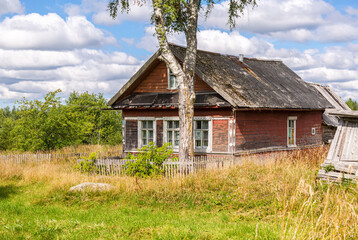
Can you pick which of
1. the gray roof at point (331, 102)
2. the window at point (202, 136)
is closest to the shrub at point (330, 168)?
the window at point (202, 136)

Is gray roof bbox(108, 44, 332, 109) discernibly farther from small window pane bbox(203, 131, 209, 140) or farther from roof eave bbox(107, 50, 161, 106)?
small window pane bbox(203, 131, 209, 140)

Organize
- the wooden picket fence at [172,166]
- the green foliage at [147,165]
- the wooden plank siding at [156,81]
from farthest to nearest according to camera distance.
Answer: the wooden plank siding at [156,81]
the wooden picket fence at [172,166]
the green foliage at [147,165]

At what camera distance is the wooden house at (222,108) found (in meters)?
16.8

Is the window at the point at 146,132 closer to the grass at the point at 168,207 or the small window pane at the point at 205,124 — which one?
the small window pane at the point at 205,124

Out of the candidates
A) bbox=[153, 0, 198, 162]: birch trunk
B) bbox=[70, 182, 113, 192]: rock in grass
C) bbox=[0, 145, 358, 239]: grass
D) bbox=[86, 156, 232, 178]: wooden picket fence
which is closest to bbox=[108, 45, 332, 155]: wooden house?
bbox=[153, 0, 198, 162]: birch trunk

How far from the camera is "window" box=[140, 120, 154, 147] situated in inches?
753

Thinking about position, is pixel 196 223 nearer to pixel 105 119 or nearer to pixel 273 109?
pixel 273 109

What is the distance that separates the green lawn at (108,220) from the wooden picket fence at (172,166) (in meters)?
3.08

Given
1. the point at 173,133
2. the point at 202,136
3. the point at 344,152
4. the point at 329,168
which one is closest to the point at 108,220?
the point at 329,168

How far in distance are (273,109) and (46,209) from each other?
38.7 ft

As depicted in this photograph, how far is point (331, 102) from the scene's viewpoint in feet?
86.5

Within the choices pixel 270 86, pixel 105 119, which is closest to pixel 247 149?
pixel 270 86

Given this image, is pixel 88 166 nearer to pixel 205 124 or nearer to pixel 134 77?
pixel 205 124

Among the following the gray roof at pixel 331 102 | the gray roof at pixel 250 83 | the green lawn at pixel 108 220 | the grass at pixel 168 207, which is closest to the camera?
the green lawn at pixel 108 220
